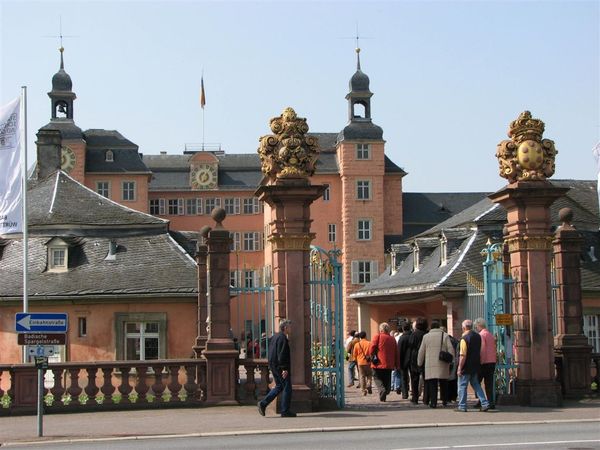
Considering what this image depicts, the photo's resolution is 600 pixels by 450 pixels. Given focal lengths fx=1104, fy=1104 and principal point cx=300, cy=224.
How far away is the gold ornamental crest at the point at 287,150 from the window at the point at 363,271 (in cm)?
6120

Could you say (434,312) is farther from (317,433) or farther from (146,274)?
(317,433)

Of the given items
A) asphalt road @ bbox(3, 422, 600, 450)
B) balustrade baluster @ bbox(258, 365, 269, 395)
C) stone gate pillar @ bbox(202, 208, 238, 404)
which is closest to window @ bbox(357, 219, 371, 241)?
balustrade baluster @ bbox(258, 365, 269, 395)

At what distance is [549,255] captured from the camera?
778 inches

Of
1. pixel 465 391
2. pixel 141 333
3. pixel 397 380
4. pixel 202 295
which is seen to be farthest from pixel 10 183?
pixel 141 333

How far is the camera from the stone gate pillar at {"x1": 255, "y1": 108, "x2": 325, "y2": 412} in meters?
18.8

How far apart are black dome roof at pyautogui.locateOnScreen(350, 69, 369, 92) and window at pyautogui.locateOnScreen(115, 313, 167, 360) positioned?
179ft

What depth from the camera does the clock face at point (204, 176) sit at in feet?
292

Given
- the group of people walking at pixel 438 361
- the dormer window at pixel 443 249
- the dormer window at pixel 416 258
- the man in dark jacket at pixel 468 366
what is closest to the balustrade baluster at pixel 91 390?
the group of people walking at pixel 438 361

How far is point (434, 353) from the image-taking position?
19.2m

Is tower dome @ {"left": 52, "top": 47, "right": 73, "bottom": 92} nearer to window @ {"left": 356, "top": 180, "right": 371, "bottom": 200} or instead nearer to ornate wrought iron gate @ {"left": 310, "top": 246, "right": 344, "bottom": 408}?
window @ {"left": 356, "top": 180, "right": 371, "bottom": 200}

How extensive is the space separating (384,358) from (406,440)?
25.1 feet

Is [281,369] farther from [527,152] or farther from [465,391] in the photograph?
[527,152]

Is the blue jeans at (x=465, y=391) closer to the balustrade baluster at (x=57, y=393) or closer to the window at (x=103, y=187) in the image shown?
the balustrade baluster at (x=57, y=393)

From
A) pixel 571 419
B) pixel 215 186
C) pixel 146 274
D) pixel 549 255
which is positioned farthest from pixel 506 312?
pixel 215 186
